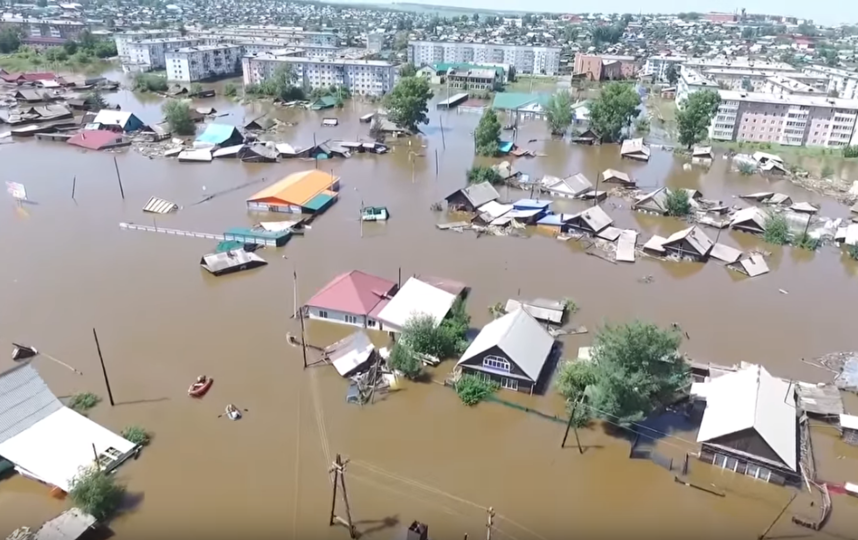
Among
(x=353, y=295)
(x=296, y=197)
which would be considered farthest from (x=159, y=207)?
(x=353, y=295)

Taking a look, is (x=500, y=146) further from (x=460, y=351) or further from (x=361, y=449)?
(x=361, y=449)

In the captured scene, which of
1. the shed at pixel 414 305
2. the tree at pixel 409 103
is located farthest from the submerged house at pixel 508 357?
the tree at pixel 409 103

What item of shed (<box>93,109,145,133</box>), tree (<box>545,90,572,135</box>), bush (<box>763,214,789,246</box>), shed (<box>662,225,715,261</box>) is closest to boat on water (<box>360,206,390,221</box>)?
shed (<box>662,225,715,261</box>)

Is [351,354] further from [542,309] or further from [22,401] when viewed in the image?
[22,401]

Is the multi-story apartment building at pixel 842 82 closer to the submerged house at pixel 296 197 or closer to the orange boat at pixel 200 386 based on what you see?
the submerged house at pixel 296 197

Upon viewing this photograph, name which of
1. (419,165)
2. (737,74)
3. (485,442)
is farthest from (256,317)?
(737,74)

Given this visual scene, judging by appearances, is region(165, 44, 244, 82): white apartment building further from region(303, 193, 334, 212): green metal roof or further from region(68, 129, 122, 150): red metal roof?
region(303, 193, 334, 212): green metal roof
